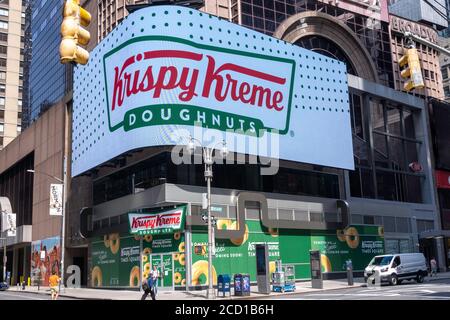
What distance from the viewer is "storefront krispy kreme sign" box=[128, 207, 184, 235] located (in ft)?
117

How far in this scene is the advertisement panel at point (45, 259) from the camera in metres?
51.3

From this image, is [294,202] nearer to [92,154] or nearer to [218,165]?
[218,165]

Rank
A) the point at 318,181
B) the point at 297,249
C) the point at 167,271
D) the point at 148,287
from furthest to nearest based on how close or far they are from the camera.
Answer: the point at 318,181 < the point at 297,249 < the point at 167,271 < the point at 148,287

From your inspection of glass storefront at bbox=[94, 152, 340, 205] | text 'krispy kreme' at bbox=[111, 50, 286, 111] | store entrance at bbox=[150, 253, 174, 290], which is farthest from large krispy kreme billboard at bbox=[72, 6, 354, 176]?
store entrance at bbox=[150, 253, 174, 290]

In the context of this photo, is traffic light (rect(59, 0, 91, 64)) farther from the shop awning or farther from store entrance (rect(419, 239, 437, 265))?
store entrance (rect(419, 239, 437, 265))

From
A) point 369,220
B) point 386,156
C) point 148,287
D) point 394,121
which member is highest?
point 394,121

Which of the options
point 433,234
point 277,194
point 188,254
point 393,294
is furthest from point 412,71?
point 433,234

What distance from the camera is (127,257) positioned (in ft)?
131

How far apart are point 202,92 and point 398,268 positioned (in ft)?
61.7

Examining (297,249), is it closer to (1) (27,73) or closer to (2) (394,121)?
(2) (394,121)

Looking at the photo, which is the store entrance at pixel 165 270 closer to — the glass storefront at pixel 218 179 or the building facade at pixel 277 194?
the building facade at pixel 277 194

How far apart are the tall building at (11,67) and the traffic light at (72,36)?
10995 centimetres

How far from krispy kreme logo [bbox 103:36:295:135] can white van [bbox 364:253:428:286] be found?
13.9 m

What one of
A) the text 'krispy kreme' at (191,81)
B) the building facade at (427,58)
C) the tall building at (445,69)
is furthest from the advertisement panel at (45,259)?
the tall building at (445,69)
